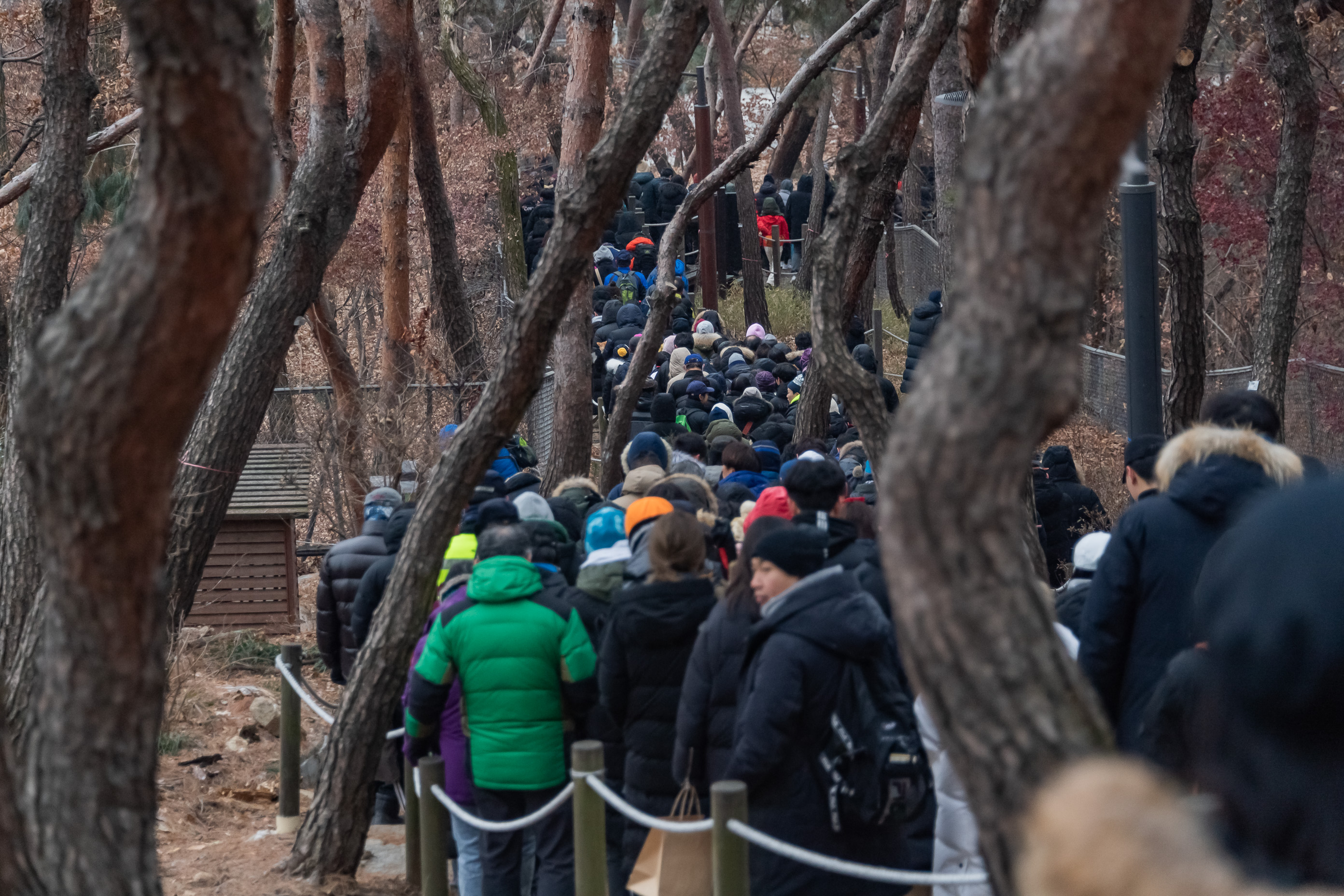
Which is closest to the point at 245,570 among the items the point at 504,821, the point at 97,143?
the point at 97,143

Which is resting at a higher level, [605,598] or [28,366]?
[28,366]

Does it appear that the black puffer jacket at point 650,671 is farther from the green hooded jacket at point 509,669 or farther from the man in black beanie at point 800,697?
the man in black beanie at point 800,697

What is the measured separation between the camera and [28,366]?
307cm

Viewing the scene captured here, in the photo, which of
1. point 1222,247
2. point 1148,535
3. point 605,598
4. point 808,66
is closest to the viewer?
point 1148,535

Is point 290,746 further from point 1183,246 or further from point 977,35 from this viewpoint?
point 1183,246

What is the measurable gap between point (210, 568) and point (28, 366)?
905cm

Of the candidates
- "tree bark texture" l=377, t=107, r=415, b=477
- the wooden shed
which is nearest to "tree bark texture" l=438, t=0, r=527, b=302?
"tree bark texture" l=377, t=107, r=415, b=477

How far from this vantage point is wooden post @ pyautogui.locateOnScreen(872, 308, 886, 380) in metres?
11.0

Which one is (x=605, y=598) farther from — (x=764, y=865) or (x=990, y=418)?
(x=990, y=418)

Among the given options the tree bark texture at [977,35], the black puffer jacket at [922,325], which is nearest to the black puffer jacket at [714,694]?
the tree bark texture at [977,35]

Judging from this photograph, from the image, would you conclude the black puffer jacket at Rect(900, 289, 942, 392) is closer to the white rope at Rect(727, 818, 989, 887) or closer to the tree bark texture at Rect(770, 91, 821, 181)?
the white rope at Rect(727, 818, 989, 887)

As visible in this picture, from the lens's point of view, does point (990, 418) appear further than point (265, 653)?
No

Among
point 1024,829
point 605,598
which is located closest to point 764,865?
point 605,598

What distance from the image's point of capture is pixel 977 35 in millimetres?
7914
